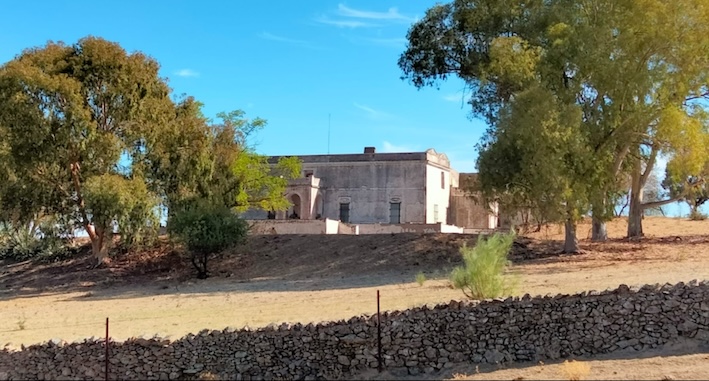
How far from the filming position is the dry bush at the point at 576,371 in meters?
10.8

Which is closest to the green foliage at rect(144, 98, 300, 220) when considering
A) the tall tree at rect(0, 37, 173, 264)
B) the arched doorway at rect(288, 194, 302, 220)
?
the tall tree at rect(0, 37, 173, 264)

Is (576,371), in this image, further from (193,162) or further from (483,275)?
(193,162)

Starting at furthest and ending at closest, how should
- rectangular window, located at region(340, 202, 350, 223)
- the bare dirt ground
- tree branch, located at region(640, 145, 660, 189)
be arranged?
rectangular window, located at region(340, 202, 350, 223) → tree branch, located at region(640, 145, 660, 189) → the bare dirt ground

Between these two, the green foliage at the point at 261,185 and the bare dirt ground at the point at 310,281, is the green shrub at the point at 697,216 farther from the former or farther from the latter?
the green foliage at the point at 261,185

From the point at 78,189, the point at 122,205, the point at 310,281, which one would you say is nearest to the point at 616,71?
the point at 310,281

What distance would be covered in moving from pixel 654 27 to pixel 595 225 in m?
10.3

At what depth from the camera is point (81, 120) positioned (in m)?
28.7

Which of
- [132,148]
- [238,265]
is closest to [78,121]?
[132,148]

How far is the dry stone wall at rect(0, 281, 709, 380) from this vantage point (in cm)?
1255

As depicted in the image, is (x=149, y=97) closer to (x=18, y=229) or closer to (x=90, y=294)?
(x=90, y=294)

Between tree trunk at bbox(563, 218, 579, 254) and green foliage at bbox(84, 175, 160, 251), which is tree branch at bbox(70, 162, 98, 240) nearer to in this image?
green foliage at bbox(84, 175, 160, 251)

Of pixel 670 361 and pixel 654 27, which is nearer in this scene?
pixel 670 361

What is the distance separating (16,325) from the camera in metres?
20.3

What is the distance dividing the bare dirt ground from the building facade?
17189 mm
